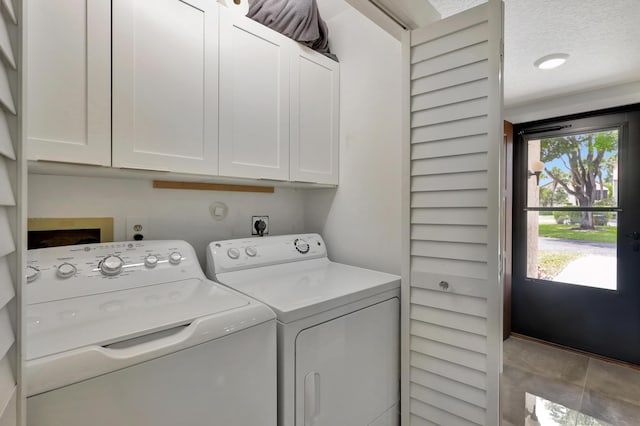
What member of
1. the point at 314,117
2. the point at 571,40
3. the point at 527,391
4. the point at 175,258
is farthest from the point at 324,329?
the point at 571,40

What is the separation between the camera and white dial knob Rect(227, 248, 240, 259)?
152 cm

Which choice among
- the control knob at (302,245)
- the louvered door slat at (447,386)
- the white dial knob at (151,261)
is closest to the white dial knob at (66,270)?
the white dial knob at (151,261)

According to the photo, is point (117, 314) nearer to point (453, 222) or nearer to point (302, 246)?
point (302, 246)

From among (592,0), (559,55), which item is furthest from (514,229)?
(592,0)

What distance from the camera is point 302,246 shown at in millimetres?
1850

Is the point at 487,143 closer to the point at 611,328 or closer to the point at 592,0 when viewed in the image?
the point at 592,0

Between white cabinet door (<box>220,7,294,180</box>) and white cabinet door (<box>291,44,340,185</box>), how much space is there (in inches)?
2.6

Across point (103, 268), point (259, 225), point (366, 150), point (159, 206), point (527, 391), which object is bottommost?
point (527, 391)

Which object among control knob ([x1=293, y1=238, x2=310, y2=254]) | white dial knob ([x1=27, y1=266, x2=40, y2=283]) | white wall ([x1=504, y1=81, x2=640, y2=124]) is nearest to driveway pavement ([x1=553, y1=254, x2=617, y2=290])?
white wall ([x1=504, y1=81, x2=640, y2=124])

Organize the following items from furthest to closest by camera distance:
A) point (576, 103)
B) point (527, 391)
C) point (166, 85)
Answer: point (576, 103), point (527, 391), point (166, 85)

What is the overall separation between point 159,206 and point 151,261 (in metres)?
Answer: 0.40

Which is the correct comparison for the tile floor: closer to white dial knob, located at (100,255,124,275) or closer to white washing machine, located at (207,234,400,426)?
white washing machine, located at (207,234,400,426)

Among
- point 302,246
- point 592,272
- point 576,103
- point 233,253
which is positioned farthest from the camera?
point 592,272

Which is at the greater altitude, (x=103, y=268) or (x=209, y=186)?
(x=209, y=186)
